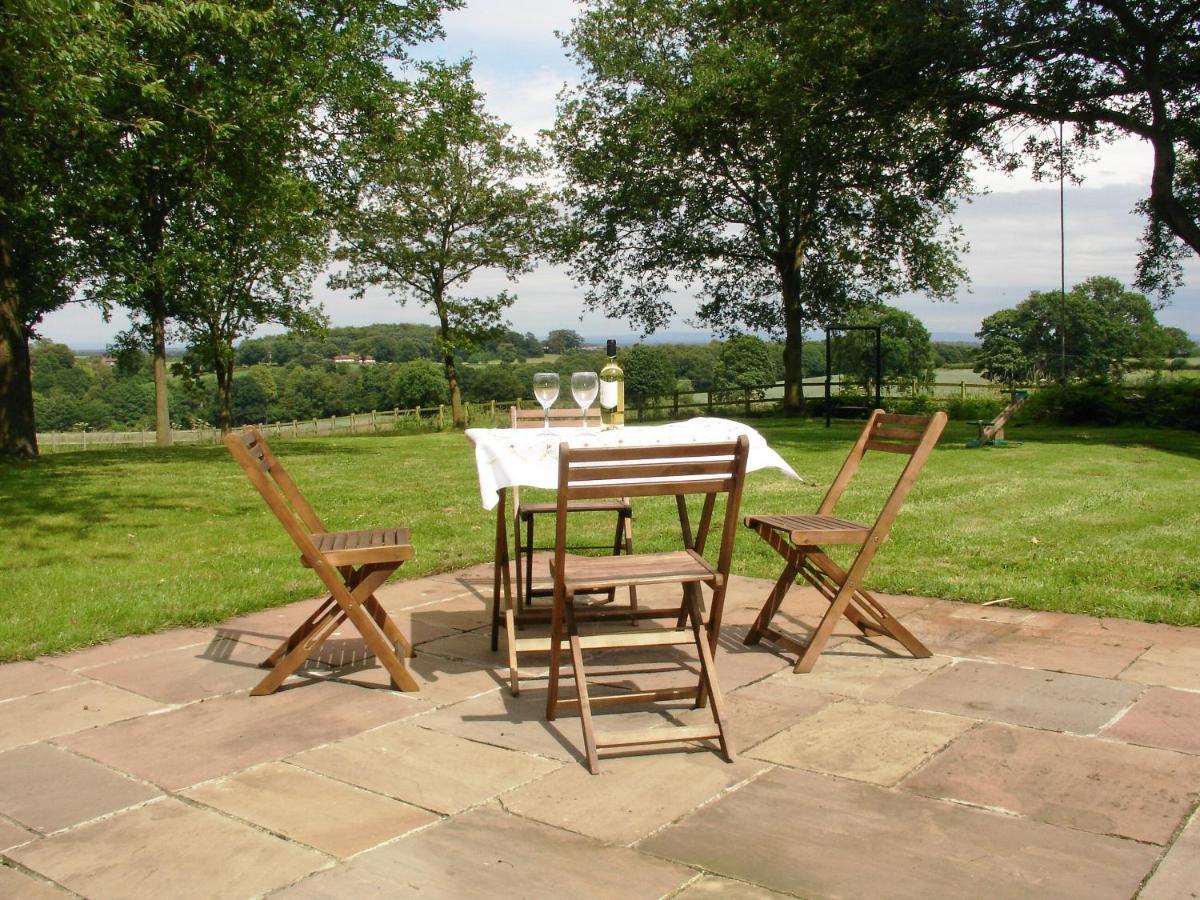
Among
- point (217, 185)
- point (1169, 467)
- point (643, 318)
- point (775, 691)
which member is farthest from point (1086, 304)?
point (775, 691)

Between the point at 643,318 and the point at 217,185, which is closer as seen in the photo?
the point at 217,185

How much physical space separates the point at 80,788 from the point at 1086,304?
1562 inches

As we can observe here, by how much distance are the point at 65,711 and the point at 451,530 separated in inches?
166

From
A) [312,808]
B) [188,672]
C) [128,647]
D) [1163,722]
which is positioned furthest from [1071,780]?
[128,647]

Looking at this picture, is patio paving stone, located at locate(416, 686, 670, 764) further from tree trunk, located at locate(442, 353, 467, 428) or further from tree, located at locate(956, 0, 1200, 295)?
tree trunk, located at locate(442, 353, 467, 428)

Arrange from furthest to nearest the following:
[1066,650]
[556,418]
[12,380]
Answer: [12,380] < [556,418] < [1066,650]

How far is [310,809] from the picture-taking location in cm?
289

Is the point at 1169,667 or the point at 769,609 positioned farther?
the point at 769,609

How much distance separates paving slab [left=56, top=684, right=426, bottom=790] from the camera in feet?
10.7

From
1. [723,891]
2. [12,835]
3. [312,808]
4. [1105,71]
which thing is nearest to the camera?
[723,891]

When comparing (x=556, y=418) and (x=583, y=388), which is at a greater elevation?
(x=583, y=388)

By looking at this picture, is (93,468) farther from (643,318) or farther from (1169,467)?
(643,318)

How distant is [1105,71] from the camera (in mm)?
16031

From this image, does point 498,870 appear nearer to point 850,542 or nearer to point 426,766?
point 426,766
